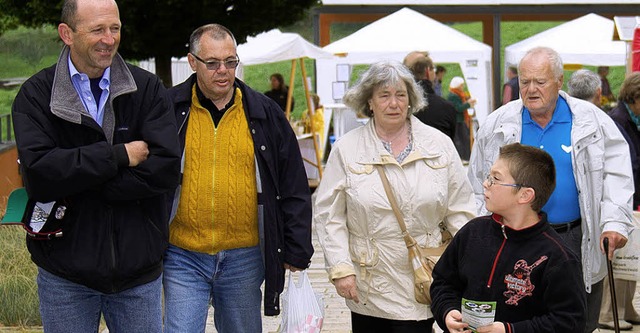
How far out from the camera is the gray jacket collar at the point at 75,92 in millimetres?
4426

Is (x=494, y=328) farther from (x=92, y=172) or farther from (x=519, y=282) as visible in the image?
(x=92, y=172)

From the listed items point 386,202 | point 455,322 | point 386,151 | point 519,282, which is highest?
point 386,151

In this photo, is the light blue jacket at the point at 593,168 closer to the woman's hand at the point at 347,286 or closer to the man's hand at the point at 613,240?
the man's hand at the point at 613,240

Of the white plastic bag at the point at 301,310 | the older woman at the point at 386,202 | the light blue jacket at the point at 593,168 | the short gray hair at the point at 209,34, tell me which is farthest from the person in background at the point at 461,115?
the short gray hair at the point at 209,34

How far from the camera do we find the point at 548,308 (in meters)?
4.20

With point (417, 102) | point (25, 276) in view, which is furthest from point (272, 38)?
point (417, 102)

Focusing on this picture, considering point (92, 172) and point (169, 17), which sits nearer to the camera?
point (92, 172)

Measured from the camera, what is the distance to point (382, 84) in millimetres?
5633

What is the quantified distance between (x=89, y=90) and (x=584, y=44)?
20.5 meters

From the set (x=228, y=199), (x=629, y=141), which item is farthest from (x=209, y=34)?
(x=629, y=141)

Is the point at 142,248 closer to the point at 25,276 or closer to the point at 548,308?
the point at 548,308

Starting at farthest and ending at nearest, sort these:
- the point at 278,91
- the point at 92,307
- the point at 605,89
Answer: the point at 605,89, the point at 278,91, the point at 92,307

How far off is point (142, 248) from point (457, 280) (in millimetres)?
1330

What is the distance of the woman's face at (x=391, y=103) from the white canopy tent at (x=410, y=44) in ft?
49.3
